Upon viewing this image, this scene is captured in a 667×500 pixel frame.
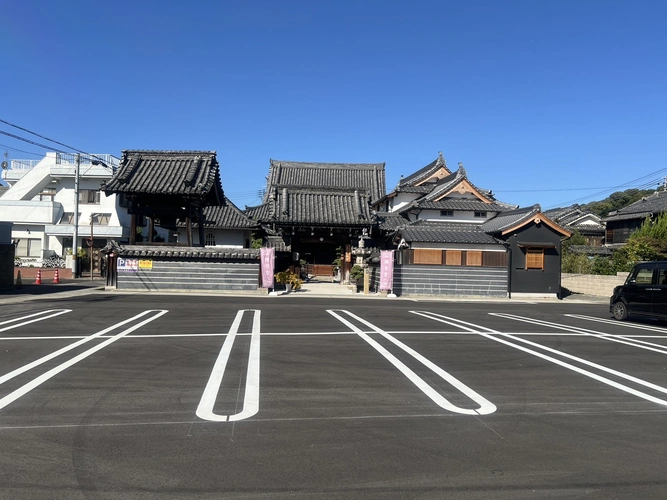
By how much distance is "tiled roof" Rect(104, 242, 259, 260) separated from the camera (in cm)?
2341

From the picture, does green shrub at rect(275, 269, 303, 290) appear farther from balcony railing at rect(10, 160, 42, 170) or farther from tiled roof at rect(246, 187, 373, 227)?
balcony railing at rect(10, 160, 42, 170)

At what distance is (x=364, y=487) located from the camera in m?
3.66

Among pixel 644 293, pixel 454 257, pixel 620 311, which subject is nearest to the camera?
pixel 644 293

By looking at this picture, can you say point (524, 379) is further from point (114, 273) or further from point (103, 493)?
point (114, 273)

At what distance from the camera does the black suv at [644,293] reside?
44.9 ft


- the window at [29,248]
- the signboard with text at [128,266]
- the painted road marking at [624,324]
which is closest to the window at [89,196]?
the window at [29,248]

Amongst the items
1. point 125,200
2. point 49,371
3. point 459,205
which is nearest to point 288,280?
point 125,200

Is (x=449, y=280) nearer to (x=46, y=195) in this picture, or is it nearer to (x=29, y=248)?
(x=29, y=248)

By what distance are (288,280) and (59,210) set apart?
24.1 metres

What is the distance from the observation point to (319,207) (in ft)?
94.6

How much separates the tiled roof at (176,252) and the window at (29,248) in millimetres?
19653


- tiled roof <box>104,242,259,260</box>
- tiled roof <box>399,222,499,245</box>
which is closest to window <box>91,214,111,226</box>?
tiled roof <box>104,242,259,260</box>

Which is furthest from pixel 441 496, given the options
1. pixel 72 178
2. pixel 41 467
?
pixel 72 178

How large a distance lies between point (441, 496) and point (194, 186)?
20.7 m
